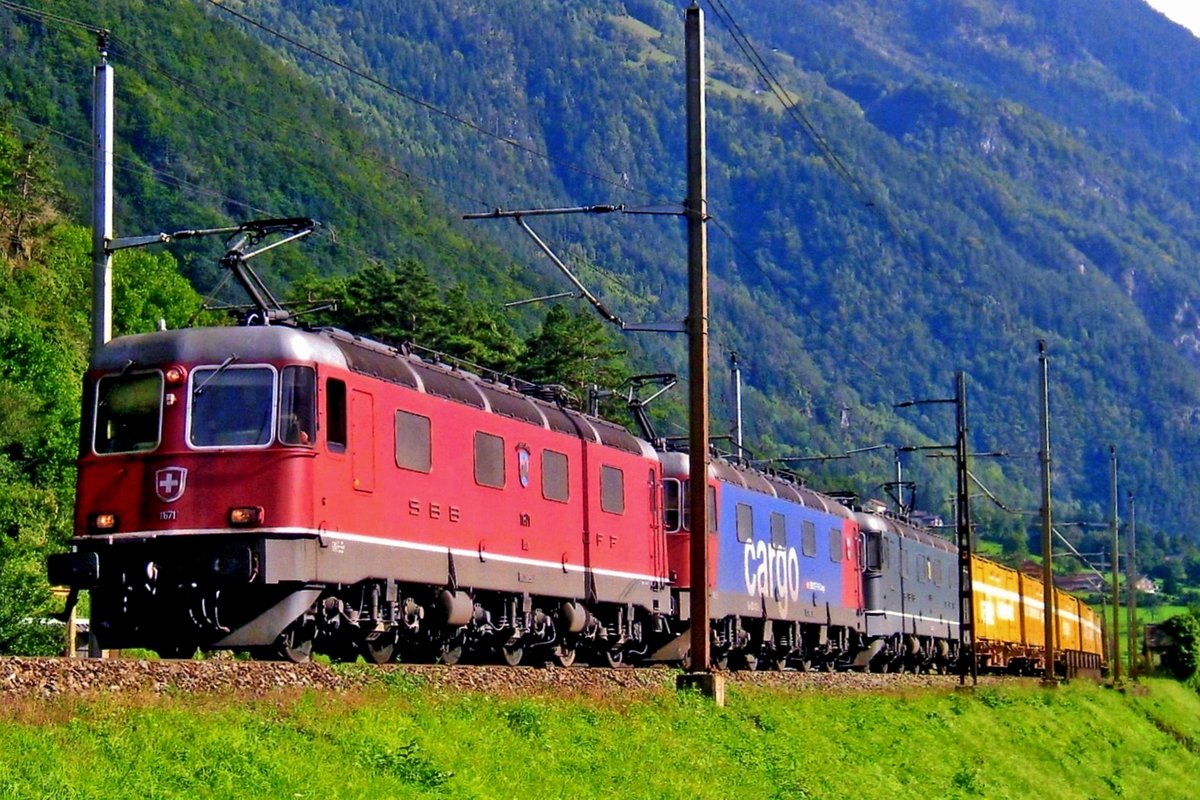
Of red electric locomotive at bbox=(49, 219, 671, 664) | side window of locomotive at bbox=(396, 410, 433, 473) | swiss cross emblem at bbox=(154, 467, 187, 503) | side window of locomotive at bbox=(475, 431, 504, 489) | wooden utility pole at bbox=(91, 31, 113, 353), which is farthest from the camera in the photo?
side window of locomotive at bbox=(475, 431, 504, 489)

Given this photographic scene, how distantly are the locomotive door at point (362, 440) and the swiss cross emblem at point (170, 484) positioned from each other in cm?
215

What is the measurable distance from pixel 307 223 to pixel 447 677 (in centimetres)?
606

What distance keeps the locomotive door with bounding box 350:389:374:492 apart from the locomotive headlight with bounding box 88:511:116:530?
2.87m

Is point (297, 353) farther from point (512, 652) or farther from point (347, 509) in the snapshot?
point (512, 652)

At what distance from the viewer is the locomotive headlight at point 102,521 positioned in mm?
21516

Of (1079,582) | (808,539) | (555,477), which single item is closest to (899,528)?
(808,539)

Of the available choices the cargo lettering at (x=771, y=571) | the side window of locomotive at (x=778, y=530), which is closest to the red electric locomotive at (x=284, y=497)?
the cargo lettering at (x=771, y=571)

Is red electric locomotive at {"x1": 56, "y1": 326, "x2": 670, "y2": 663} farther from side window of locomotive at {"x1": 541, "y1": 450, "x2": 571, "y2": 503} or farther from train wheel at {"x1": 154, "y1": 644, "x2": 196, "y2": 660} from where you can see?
side window of locomotive at {"x1": 541, "y1": 450, "x2": 571, "y2": 503}

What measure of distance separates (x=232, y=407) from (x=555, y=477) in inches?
333

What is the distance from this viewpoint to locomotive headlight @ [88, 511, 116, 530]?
21516 mm

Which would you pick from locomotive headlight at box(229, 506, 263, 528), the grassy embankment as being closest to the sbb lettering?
locomotive headlight at box(229, 506, 263, 528)

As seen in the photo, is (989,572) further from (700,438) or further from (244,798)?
(244,798)

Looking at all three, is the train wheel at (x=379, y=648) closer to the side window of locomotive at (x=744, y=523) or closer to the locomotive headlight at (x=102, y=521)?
the locomotive headlight at (x=102, y=521)

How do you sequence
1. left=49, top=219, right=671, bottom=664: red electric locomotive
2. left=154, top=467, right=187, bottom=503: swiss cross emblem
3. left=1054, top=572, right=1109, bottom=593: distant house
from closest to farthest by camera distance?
left=49, top=219, right=671, bottom=664: red electric locomotive, left=154, top=467, right=187, bottom=503: swiss cross emblem, left=1054, top=572, right=1109, bottom=593: distant house
